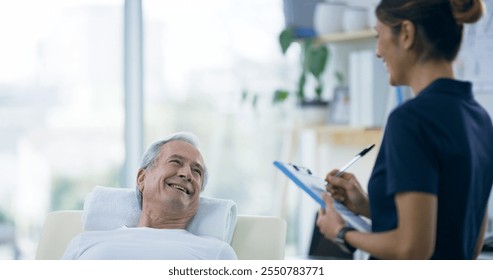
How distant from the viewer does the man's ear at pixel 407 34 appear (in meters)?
1.38

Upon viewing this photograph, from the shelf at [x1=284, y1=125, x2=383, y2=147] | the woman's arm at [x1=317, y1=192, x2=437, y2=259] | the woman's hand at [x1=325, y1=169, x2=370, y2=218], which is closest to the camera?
the woman's arm at [x1=317, y1=192, x2=437, y2=259]

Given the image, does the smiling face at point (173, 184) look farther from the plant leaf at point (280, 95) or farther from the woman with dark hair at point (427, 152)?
the plant leaf at point (280, 95)

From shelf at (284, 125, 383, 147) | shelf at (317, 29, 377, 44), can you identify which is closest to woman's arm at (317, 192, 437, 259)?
shelf at (284, 125, 383, 147)

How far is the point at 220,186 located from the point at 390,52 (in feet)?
8.94

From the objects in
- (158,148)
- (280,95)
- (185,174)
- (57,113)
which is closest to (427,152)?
(185,174)

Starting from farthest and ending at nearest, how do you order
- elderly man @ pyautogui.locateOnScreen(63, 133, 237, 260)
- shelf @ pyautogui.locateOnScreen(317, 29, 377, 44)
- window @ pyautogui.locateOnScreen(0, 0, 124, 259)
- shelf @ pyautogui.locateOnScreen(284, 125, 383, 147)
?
window @ pyautogui.locateOnScreen(0, 0, 124, 259) → shelf @ pyautogui.locateOnScreen(317, 29, 377, 44) → shelf @ pyautogui.locateOnScreen(284, 125, 383, 147) → elderly man @ pyautogui.locateOnScreen(63, 133, 237, 260)

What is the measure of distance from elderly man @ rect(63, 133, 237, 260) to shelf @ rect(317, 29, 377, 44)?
1568 mm

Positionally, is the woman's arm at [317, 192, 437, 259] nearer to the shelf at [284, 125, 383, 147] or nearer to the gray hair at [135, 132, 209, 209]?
the gray hair at [135, 132, 209, 209]

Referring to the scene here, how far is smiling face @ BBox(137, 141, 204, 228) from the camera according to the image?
83.0 inches

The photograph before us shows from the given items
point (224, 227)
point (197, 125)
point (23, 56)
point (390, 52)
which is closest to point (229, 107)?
point (197, 125)

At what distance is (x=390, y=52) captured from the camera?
1.42 m

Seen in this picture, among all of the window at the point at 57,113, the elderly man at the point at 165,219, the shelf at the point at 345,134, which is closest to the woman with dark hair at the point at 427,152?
the elderly man at the point at 165,219

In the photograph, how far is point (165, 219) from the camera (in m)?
2.13
